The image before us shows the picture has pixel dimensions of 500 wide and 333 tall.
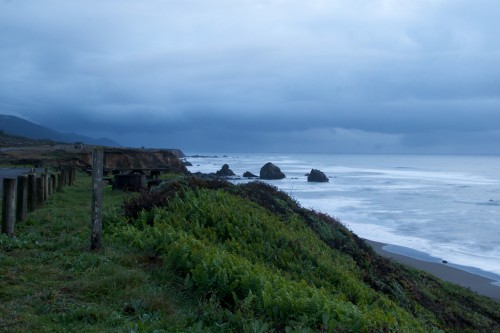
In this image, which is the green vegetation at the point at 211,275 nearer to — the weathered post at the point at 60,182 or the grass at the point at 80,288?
the grass at the point at 80,288

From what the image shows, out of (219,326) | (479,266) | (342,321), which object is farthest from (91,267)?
(479,266)

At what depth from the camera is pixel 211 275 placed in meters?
7.07

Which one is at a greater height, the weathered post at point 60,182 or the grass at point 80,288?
the weathered post at point 60,182

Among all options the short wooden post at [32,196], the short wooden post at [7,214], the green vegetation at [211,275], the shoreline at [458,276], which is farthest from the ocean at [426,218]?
the short wooden post at [7,214]

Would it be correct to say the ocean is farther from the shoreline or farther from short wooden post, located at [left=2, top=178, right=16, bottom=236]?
short wooden post, located at [left=2, top=178, right=16, bottom=236]

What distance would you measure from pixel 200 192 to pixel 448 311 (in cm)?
593

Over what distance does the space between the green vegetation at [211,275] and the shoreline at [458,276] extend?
7.27 ft

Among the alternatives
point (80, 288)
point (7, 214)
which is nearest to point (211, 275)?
point (80, 288)

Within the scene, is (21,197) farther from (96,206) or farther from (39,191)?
(96,206)

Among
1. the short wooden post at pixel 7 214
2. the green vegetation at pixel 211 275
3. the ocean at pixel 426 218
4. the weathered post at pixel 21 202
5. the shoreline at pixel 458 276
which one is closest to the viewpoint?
the green vegetation at pixel 211 275

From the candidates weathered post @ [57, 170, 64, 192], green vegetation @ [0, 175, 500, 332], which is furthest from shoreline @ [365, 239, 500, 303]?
weathered post @ [57, 170, 64, 192]

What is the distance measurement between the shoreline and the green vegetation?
2.22 m

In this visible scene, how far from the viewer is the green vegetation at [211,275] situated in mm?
5785

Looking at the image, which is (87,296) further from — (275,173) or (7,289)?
(275,173)
